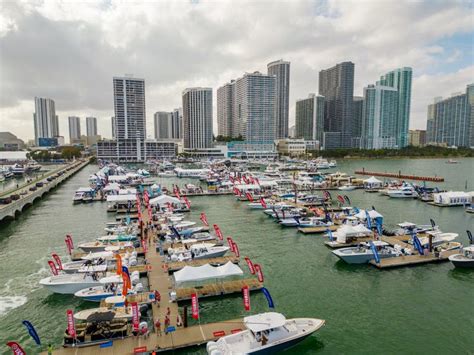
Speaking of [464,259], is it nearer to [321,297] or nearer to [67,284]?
[321,297]

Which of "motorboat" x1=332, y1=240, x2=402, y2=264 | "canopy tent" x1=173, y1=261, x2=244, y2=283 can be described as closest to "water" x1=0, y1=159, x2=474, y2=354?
"motorboat" x1=332, y1=240, x2=402, y2=264

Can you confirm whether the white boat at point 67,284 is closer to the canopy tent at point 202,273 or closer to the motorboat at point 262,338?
the canopy tent at point 202,273

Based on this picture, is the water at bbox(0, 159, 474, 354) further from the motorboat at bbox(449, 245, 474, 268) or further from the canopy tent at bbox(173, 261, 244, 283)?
the canopy tent at bbox(173, 261, 244, 283)

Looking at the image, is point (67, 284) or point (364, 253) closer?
point (67, 284)

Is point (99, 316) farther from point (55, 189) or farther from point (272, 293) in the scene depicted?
point (55, 189)

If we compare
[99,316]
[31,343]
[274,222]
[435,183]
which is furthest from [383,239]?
[435,183]

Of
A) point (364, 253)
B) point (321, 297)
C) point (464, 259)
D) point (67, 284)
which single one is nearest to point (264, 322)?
point (321, 297)
